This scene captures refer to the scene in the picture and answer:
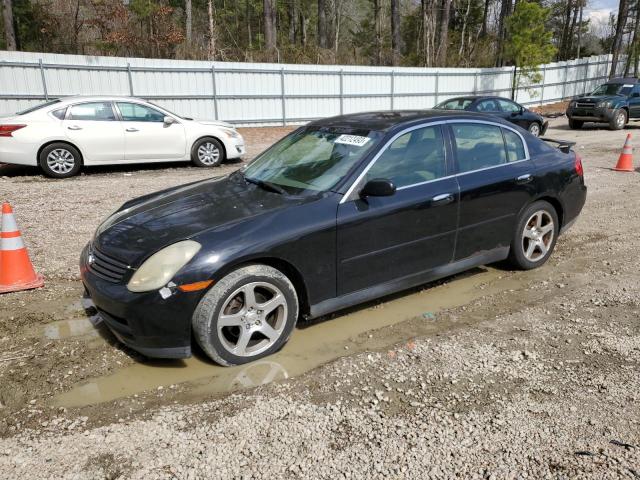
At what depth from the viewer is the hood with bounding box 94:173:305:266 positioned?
345 cm

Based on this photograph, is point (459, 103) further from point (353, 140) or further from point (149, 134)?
point (353, 140)

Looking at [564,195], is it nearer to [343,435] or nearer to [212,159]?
[343,435]

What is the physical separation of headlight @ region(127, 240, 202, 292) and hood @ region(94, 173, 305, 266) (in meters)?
0.06

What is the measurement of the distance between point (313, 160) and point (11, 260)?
2.89 m

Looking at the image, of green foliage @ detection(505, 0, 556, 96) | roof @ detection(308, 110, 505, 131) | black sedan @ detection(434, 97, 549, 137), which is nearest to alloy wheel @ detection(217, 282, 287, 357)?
roof @ detection(308, 110, 505, 131)

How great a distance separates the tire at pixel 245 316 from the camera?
3316 mm

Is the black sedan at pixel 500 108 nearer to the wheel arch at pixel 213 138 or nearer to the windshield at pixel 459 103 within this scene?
the windshield at pixel 459 103

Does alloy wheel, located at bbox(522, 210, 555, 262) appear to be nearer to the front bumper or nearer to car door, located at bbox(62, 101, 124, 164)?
the front bumper

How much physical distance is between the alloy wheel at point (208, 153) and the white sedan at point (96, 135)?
0.02m

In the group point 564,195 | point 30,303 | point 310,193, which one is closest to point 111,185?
point 30,303

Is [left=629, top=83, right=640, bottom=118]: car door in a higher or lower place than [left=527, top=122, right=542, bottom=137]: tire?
higher

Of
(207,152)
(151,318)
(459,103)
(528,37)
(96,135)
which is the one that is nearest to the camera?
(151,318)

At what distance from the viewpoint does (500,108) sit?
16.1 m

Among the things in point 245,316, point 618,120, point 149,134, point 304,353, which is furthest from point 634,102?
point 245,316
